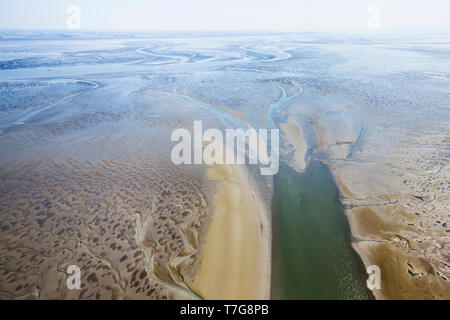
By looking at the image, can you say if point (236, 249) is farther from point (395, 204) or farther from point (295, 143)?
point (295, 143)

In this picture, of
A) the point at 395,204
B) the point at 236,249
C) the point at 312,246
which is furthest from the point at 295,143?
the point at 236,249

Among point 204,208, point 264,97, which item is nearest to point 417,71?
point 264,97

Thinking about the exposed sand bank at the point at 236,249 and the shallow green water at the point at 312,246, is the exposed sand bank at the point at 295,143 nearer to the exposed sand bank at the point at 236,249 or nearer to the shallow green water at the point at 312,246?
the shallow green water at the point at 312,246

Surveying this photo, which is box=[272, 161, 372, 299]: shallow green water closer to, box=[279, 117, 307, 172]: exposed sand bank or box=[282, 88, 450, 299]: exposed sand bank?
box=[282, 88, 450, 299]: exposed sand bank

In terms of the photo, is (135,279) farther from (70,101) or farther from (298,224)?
(70,101)

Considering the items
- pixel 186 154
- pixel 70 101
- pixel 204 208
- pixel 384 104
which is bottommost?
pixel 204 208

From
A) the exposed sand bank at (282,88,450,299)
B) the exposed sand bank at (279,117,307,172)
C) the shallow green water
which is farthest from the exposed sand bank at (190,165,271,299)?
the exposed sand bank at (279,117,307,172)
